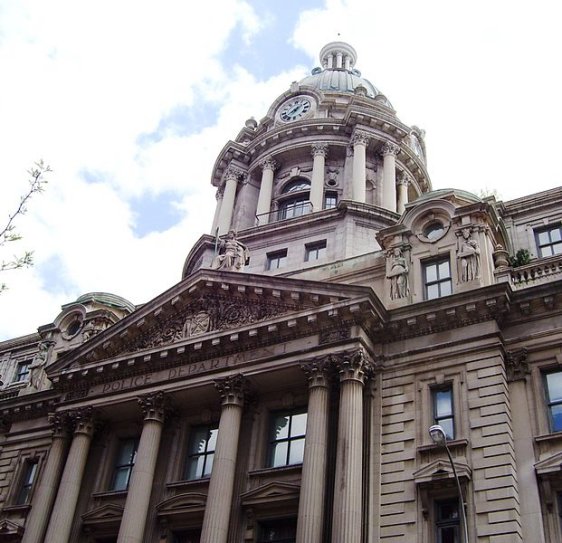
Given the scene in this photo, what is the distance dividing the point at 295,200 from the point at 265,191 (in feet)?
6.69

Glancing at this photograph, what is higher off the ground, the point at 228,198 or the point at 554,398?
the point at 228,198

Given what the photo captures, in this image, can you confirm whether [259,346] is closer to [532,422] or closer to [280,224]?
[532,422]

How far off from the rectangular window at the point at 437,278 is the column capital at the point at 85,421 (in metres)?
15.4

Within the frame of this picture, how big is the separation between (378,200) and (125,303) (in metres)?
17.1

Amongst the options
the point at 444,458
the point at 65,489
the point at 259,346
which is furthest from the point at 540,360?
the point at 65,489

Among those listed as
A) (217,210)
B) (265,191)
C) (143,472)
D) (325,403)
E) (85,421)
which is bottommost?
(143,472)

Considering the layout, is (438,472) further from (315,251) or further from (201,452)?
(315,251)

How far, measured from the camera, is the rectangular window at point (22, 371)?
46.1 metres

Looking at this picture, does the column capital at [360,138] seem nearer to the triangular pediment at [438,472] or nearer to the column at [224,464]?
the column at [224,464]

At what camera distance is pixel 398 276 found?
31.0 m

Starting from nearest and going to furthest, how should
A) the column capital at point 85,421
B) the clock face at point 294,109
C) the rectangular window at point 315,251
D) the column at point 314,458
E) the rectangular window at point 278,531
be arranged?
the column at point 314,458 < the rectangular window at point 278,531 < the column capital at point 85,421 < the rectangular window at point 315,251 < the clock face at point 294,109

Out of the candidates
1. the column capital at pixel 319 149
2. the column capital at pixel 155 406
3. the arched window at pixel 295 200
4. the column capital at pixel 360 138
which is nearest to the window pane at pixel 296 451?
the column capital at pixel 155 406

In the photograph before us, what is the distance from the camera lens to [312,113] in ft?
176

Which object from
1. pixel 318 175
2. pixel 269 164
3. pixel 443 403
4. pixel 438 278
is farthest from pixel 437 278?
pixel 269 164
